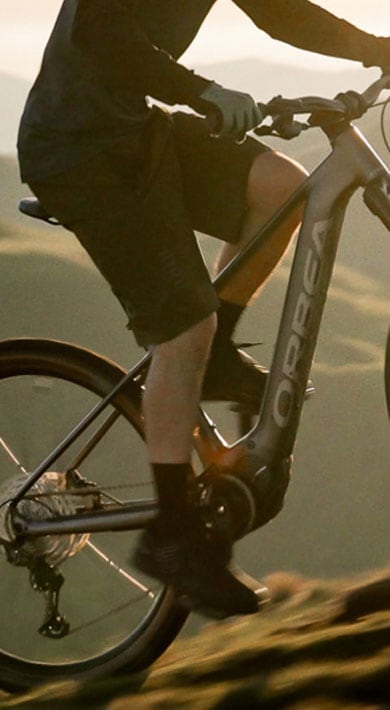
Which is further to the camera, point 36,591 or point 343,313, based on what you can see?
point 343,313

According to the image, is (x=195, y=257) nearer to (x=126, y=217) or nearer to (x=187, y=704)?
(x=126, y=217)

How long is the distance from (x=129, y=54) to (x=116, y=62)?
0.22 ft

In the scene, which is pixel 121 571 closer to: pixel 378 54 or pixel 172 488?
pixel 172 488

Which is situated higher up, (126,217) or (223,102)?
(223,102)

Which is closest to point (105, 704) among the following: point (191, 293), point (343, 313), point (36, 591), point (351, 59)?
point (36, 591)

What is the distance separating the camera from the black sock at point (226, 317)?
4609 mm

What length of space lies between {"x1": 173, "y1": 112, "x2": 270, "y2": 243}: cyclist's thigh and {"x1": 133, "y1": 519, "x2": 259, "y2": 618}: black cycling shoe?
948 mm

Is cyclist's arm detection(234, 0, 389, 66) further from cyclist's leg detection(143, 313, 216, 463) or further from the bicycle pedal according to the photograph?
the bicycle pedal

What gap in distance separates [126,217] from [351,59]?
897 mm

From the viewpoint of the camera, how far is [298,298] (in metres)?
4.47

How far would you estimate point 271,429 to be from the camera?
4484 mm

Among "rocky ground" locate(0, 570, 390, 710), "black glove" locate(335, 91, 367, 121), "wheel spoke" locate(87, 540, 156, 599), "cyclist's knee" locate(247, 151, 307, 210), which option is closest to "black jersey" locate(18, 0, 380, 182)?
"black glove" locate(335, 91, 367, 121)

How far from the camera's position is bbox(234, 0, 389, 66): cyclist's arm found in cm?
448

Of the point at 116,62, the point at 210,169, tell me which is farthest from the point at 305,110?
the point at 116,62
